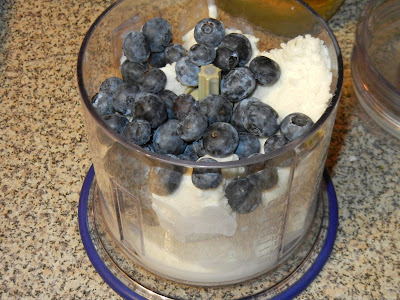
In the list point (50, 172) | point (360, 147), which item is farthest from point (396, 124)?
point (50, 172)

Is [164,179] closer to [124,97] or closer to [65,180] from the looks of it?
[124,97]

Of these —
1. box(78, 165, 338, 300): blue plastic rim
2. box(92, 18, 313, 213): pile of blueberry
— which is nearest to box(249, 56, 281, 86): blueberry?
box(92, 18, 313, 213): pile of blueberry

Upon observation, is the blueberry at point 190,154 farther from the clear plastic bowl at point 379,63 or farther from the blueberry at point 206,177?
the clear plastic bowl at point 379,63

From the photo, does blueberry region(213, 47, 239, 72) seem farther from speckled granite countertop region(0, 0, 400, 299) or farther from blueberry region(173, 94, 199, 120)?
speckled granite countertop region(0, 0, 400, 299)

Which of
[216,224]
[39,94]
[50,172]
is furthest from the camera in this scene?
[39,94]

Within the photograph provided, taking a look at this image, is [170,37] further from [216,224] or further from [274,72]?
[216,224]

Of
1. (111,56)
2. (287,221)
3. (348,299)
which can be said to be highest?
(111,56)

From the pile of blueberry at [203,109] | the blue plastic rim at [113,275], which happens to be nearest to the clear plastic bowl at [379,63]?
the blue plastic rim at [113,275]
